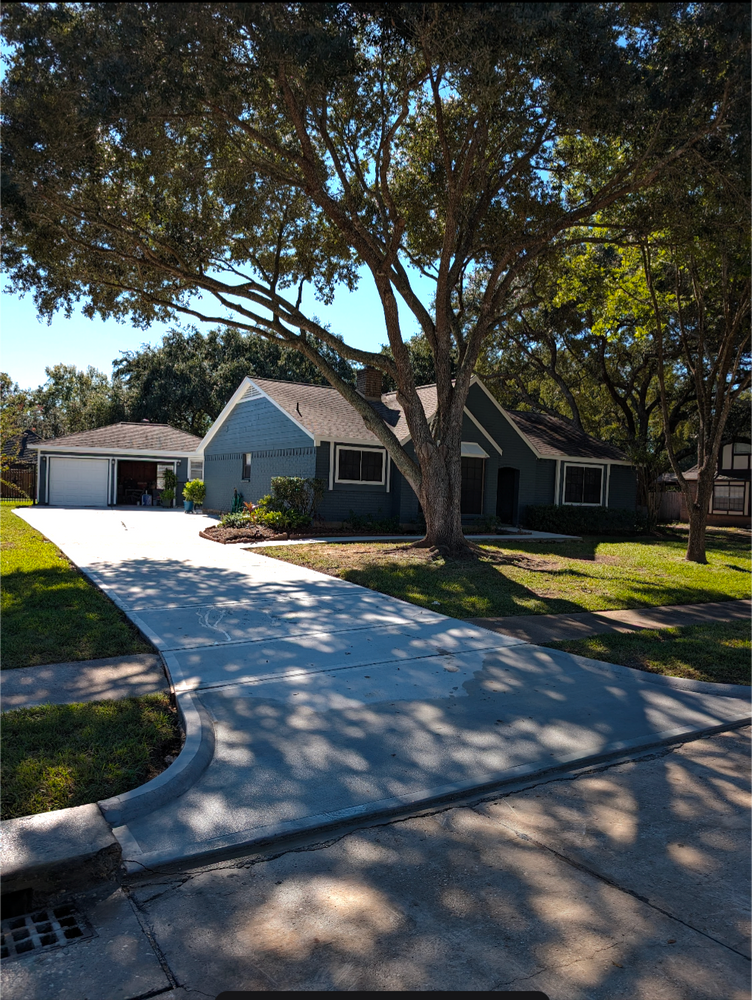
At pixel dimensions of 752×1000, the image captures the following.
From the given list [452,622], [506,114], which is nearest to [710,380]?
A: [506,114]

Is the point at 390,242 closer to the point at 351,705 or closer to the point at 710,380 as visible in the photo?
the point at 710,380

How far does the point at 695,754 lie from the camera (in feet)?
17.1

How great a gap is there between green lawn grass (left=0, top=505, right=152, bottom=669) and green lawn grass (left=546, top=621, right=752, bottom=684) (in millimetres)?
4903

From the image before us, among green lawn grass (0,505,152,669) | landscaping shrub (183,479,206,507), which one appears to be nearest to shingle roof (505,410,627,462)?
landscaping shrub (183,479,206,507)

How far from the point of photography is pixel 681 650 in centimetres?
803

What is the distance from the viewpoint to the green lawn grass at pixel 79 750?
13.0ft

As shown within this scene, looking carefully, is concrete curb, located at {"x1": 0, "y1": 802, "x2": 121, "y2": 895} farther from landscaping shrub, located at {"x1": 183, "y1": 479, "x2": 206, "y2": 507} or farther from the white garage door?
the white garage door

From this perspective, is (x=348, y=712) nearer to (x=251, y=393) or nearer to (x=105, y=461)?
(x=251, y=393)

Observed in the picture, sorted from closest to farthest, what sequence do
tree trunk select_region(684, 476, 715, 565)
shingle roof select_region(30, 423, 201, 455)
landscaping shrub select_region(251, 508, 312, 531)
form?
tree trunk select_region(684, 476, 715, 565), landscaping shrub select_region(251, 508, 312, 531), shingle roof select_region(30, 423, 201, 455)

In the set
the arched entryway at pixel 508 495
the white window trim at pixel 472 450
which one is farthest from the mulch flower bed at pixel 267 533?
the arched entryway at pixel 508 495

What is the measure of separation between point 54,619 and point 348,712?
4288 mm

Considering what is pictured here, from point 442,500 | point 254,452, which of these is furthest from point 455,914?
point 254,452

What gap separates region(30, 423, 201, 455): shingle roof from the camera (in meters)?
32.9

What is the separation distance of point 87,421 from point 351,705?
163ft
